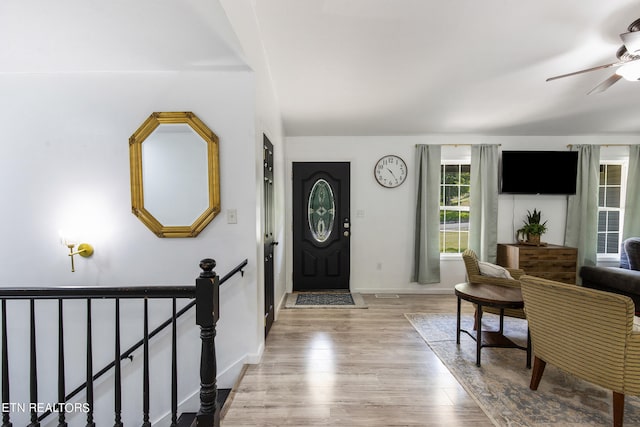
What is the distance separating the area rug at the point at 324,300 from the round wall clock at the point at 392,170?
1.74 meters

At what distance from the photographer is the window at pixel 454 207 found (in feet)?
14.7

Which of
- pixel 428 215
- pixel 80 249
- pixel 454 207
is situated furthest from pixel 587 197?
pixel 80 249

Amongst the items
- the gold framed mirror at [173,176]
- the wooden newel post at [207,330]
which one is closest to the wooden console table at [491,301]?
the wooden newel post at [207,330]

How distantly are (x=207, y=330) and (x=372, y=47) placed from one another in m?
2.55

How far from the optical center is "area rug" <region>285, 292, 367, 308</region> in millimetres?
3801

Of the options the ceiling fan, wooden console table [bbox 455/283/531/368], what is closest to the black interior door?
wooden console table [bbox 455/283/531/368]

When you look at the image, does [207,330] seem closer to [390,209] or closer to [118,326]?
[118,326]

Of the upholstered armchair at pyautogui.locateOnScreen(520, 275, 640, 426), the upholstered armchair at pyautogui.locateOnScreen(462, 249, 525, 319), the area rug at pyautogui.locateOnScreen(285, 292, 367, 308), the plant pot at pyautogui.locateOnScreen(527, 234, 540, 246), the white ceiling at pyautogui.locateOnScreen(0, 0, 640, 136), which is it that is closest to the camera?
the upholstered armchair at pyautogui.locateOnScreen(520, 275, 640, 426)

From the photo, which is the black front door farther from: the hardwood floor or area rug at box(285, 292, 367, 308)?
the hardwood floor

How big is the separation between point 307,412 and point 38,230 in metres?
2.58

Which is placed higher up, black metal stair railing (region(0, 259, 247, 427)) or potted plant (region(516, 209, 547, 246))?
potted plant (region(516, 209, 547, 246))

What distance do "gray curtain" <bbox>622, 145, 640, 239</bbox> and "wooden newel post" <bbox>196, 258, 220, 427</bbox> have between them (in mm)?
5718

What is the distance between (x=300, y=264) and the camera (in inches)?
176

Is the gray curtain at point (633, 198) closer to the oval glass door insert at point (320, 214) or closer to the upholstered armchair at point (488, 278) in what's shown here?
the upholstered armchair at point (488, 278)
